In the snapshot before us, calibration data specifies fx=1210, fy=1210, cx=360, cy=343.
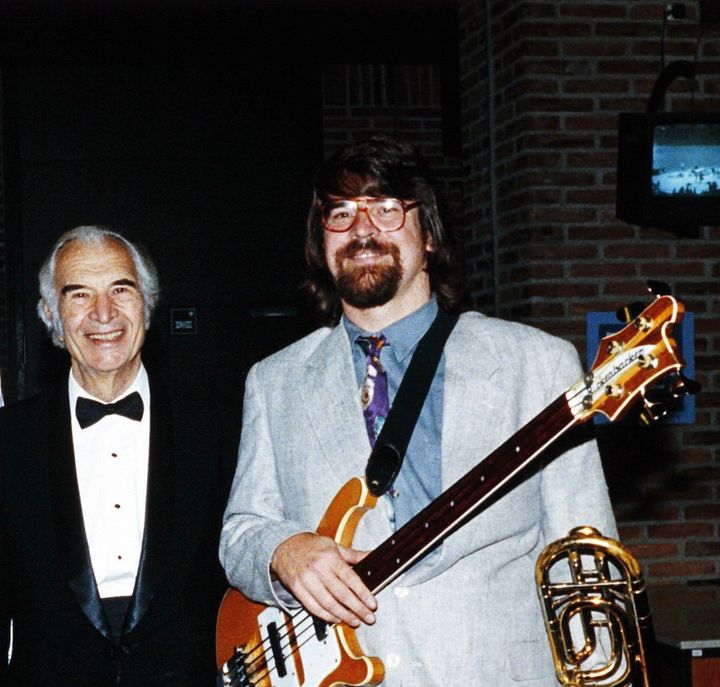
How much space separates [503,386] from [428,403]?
0.58 feet

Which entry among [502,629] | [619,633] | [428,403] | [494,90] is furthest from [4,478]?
[494,90]

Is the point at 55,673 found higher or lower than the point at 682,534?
lower

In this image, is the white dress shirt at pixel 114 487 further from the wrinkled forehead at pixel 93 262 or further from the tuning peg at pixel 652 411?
the tuning peg at pixel 652 411

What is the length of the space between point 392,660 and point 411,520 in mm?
344

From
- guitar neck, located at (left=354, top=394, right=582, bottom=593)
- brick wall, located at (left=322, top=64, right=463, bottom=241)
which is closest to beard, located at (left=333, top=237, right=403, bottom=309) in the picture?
guitar neck, located at (left=354, top=394, right=582, bottom=593)

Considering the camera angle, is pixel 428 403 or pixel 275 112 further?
pixel 275 112

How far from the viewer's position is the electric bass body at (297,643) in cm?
259

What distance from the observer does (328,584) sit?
2486mm

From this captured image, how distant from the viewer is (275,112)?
676cm

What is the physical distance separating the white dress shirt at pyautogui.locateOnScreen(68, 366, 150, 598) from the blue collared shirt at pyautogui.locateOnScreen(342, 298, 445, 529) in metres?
0.62

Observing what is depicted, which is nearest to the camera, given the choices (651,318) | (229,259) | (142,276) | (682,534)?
(651,318)

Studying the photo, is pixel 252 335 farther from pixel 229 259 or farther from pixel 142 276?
pixel 142 276

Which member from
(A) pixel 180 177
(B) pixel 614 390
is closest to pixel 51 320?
(B) pixel 614 390

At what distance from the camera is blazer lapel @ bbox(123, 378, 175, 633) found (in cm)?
280
